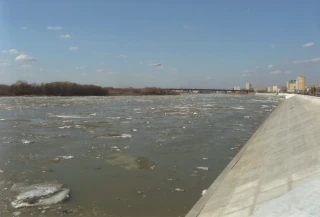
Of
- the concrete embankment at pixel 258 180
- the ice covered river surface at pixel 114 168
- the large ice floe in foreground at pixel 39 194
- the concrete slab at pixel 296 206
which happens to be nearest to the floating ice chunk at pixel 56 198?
the large ice floe in foreground at pixel 39 194

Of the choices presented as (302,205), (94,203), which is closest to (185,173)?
(94,203)

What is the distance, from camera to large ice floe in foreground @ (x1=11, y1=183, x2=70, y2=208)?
7367mm

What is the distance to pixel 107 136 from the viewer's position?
17.5 meters

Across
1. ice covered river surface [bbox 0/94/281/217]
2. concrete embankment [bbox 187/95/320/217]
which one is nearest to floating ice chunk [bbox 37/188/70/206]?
ice covered river surface [bbox 0/94/281/217]

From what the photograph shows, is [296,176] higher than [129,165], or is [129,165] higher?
[296,176]

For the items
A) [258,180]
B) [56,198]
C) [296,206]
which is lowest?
[56,198]

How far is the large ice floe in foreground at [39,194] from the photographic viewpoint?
7.37 m

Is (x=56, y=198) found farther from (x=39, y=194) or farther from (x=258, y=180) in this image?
(x=258, y=180)

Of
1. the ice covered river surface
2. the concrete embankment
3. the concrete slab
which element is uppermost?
the concrete slab

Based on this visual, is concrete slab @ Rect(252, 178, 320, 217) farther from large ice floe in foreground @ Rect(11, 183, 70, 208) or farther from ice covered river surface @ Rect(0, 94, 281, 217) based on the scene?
large ice floe in foreground @ Rect(11, 183, 70, 208)

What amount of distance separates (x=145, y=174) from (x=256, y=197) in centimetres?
462

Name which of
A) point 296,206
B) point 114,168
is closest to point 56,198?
point 114,168

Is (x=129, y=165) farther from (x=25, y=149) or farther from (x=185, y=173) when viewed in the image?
(x=25, y=149)

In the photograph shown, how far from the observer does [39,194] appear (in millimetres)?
7891
